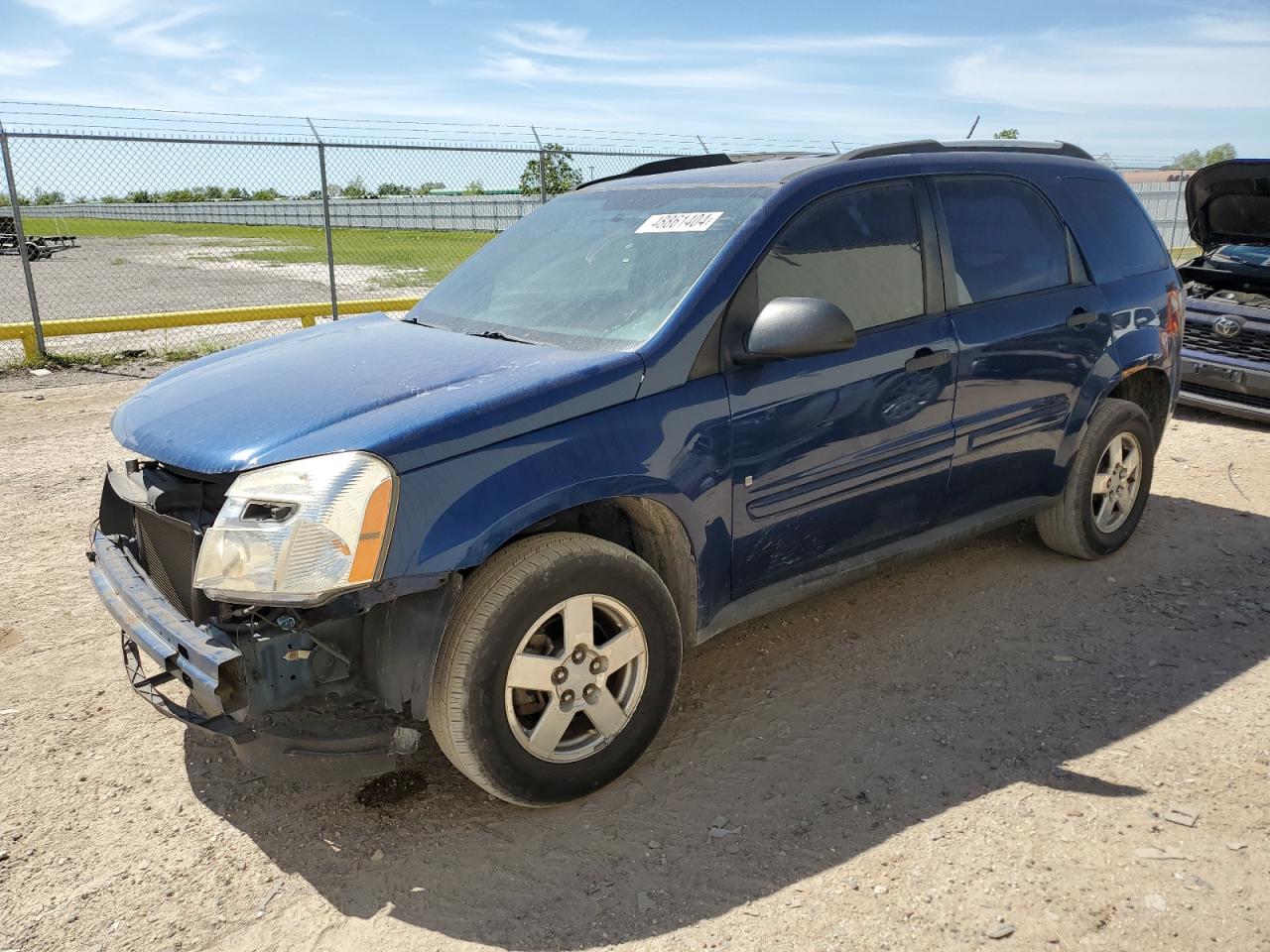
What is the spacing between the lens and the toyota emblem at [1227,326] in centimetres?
740

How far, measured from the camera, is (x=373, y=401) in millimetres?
2834

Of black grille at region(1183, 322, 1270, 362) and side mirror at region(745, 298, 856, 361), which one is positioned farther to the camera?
black grille at region(1183, 322, 1270, 362)

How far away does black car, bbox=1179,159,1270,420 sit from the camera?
23.9 feet

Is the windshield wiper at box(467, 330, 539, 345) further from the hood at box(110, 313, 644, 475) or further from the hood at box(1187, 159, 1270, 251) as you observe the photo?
the hood at box(1187, 159, 1270, 251)

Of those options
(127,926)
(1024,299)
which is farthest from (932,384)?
(127,926)

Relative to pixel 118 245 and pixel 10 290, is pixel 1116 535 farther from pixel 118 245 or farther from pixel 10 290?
pixel 118 245

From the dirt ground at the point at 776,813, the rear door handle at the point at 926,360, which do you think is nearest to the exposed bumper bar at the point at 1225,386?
the dirt ground at the point at 776,813

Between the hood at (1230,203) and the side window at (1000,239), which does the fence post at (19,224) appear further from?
the hood at (1230,203)

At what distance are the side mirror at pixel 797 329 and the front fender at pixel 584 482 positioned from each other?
18 centimetres

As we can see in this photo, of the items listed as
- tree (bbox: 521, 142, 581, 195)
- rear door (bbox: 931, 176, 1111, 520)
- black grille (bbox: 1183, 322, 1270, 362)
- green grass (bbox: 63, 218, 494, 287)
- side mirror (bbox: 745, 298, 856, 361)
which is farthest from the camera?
green grass (bbox: 63, 218, 494, 287)

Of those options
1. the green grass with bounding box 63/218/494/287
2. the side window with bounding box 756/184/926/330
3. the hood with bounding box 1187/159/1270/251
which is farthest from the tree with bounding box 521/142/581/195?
the side window with bounding box 756/184/926/330

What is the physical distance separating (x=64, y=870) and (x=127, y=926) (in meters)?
0.34

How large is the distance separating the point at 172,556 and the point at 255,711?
1.90 feet

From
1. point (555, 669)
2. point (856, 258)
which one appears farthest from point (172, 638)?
point (856, 258)
